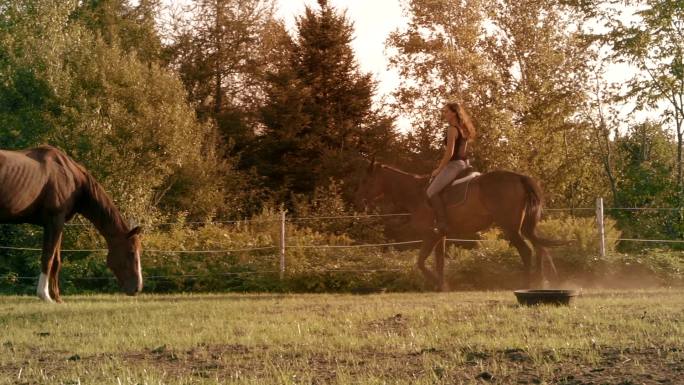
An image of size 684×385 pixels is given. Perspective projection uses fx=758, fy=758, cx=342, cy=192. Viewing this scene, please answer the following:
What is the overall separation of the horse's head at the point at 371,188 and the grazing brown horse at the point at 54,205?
4397mm

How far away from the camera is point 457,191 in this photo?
1261 centimetres

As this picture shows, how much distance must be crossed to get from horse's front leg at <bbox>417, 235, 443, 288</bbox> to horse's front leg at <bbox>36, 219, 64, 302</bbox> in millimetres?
5837

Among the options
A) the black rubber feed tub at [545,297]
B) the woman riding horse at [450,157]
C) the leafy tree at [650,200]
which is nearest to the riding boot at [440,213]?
the woman riding horse at [450,157]

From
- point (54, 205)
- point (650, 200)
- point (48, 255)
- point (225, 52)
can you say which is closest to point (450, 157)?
point (54, 205)

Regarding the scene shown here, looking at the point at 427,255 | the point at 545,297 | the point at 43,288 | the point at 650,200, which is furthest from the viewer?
the point at 650,200

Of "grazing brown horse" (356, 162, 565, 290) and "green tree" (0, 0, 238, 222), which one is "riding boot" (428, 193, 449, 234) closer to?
"grazing brown horse" (356, 162, 565, 290)

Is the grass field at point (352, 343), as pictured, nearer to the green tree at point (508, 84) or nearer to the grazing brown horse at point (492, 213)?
the grazing brown horse at point (492, 213)

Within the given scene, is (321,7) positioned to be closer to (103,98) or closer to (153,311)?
(103,98)

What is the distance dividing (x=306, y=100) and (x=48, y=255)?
54.6 ft

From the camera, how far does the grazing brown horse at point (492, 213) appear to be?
1232 cm

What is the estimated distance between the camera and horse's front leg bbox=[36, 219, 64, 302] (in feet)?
36.9

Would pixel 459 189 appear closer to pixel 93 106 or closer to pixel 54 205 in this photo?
pixel 54 205

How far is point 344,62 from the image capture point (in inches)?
1103

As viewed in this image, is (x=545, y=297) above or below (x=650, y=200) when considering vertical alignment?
below
